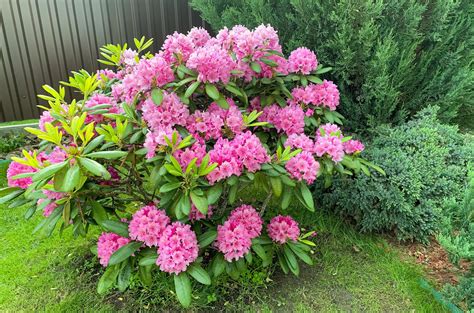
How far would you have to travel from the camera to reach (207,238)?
1.87 meters

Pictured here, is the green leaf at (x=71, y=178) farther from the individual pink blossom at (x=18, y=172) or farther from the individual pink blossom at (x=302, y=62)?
the individual pink blossom at (x=302, y=62)

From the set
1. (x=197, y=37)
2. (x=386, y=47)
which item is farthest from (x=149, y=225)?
(x=386, y=47)

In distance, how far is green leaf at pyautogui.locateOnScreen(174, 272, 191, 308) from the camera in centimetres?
162

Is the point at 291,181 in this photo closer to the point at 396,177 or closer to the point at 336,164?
the point at 336,164

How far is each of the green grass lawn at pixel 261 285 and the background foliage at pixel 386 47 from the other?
38.9 inches

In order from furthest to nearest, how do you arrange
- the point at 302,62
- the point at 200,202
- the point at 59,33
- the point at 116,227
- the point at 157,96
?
the point at 59,33 → the point at 302,62 → the point at 116,227 → the point at 157,96 → the point at 200,202

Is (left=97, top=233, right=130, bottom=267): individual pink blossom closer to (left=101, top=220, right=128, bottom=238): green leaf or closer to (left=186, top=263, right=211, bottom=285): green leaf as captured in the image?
(left=101, top=220, right=128, bottom=238): green leaf

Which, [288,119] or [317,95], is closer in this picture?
[288,119]

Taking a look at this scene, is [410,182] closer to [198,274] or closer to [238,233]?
[238,233]

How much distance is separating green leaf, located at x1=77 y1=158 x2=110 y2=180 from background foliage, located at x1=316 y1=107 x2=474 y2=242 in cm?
169

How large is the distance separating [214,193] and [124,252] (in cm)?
51

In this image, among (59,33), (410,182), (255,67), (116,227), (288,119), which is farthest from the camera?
(59,33)

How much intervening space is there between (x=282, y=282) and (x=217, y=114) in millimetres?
1091

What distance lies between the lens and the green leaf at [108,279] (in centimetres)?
177
